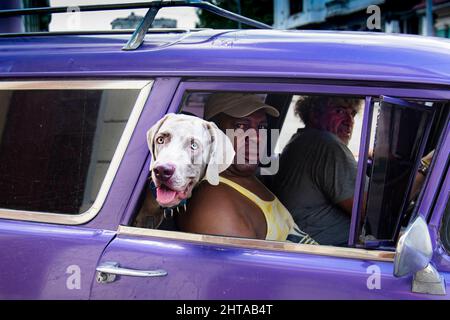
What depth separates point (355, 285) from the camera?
5.76ft

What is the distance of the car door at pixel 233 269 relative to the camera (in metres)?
1.77

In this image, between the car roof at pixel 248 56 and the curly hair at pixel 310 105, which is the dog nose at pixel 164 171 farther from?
the curly hair at pixel 310 105

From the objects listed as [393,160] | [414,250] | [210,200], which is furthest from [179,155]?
[414,250]

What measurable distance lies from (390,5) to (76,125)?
69.0 ft

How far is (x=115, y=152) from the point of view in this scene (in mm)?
2047

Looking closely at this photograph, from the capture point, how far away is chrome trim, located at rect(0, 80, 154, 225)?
2031 mm

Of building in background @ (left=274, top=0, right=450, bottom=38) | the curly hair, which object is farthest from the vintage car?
building in background @ (left=274, top=0, right=450, bottom=38)

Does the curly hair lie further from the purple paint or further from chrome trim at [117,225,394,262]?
chrome trim at [117,225,394,262]

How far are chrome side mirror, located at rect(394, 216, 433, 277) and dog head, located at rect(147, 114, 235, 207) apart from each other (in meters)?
0.74

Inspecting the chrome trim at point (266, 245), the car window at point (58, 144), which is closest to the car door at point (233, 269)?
the chrome trim at point (266, 245)

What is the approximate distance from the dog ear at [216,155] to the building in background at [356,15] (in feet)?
51.4

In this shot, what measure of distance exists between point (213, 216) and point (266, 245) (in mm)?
268

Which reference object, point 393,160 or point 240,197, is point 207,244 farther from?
point 393,160
